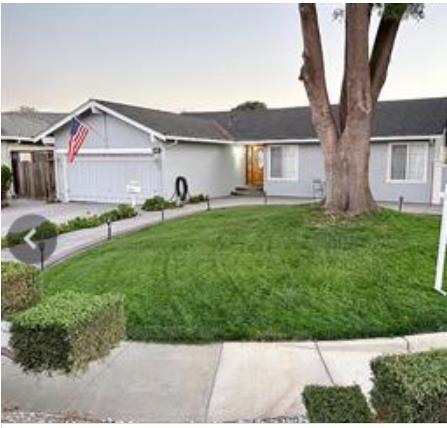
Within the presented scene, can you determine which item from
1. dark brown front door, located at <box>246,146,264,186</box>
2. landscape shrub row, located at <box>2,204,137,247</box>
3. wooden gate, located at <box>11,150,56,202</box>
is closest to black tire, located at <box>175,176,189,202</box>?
landscape shrub row, located at <box>2,204,137,247</box>

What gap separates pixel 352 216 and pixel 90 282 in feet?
19.9

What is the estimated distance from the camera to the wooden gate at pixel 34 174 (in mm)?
21906

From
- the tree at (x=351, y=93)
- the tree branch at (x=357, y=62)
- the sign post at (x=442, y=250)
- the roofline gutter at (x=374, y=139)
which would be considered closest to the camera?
the sign post at (x=442, y=250)

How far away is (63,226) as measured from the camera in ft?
43.7

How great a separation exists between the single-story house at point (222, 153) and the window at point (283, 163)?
46 millimetres

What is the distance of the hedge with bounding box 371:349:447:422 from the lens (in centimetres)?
276

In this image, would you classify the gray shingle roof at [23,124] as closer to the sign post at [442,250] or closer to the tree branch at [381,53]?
the tree branch at [381,53]

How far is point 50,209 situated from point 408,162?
47.6 ft

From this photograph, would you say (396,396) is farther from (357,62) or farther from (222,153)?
(222,153)

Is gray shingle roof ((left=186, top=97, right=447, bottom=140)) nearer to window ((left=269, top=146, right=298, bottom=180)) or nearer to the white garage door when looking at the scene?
window ((left=269, top=146, right=298, bottom=180))

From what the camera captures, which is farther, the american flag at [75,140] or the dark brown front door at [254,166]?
the dark brown front door at [254,166]

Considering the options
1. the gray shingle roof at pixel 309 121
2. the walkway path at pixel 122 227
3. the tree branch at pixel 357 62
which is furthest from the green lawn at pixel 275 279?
the gray shingle roof at pixel 309 121

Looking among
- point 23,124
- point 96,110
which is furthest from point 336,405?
point 23,124

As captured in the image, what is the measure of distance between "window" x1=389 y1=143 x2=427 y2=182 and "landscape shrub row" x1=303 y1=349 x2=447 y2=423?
642 inches
